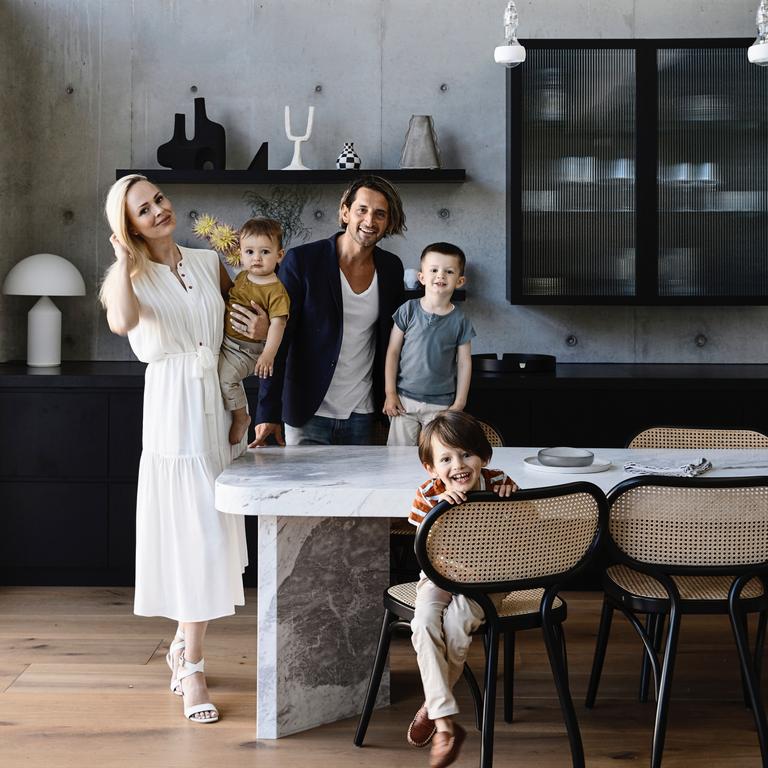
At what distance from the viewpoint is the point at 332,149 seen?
497 centimetres

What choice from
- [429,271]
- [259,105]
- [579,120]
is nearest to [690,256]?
[579,120]

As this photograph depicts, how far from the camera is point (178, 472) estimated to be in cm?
287

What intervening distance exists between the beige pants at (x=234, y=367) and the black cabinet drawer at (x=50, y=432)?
143 centimetres

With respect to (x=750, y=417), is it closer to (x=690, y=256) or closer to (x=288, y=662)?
(x=690, y=256)

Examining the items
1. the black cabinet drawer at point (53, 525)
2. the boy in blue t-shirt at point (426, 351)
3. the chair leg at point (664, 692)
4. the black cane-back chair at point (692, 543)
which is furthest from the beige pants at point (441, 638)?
the black cabinet drawer at point (53, 525)

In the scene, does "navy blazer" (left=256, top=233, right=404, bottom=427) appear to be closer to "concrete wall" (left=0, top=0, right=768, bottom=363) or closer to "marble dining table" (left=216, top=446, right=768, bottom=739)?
"marble dining table" (left=216, top=446, right=768, bottom=739)

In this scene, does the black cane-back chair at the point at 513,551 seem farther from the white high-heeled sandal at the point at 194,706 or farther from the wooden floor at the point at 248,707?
the white high-heeled sandal at the point at 194,706

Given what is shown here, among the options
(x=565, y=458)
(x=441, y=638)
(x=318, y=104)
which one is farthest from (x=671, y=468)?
(x=318, y=104)

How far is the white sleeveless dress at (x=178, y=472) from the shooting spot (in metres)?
2.86

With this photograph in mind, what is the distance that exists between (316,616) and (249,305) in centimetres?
94

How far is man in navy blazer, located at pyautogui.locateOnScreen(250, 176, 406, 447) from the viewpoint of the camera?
3.24m

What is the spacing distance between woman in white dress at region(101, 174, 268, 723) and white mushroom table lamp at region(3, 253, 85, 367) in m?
1.90

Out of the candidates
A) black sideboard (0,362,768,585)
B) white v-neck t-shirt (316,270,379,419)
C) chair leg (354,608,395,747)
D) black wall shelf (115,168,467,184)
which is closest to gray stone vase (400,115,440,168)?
black wall shelf (115,168,467,184)

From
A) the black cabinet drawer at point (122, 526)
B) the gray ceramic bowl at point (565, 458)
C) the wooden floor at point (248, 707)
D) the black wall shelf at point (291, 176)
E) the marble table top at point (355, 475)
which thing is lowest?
the wooden floor at point (248, 707)
